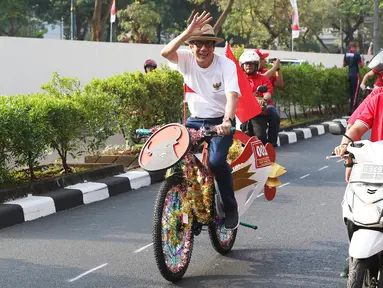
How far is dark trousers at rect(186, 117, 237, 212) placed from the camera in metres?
6.38

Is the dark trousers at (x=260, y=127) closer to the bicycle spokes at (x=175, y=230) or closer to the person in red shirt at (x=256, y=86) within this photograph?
the person in red shirt at (x=256, y=86)

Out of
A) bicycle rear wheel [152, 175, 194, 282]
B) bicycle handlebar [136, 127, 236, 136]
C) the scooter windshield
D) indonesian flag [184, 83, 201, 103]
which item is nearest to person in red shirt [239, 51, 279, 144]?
indonesian flag [184, 83, 201, 103]

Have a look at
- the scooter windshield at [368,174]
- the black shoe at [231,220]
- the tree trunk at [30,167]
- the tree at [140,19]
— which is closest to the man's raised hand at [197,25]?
the black shoe at [231,220]

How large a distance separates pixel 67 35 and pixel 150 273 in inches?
2685

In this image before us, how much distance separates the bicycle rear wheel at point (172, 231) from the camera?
5746 millimetres

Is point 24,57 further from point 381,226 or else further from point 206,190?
point 381,226

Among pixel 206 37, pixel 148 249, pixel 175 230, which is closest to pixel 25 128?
pixel 148 249

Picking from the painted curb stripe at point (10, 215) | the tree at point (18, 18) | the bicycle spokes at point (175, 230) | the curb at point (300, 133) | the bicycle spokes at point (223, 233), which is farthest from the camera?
the tree at point (18, 18)

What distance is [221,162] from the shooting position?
6391 millimetres

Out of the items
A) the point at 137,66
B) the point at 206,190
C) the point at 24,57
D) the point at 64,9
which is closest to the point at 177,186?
the point at 206,190

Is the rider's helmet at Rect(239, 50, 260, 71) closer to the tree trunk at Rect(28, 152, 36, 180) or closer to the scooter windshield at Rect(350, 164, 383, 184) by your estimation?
the tree trunk at Rect(28, 152, 36, 180)

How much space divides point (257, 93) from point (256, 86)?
0.16m

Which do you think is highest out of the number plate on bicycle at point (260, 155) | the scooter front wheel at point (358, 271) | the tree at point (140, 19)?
the tree at point (140, 19)

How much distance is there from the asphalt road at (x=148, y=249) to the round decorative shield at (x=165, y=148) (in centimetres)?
88
